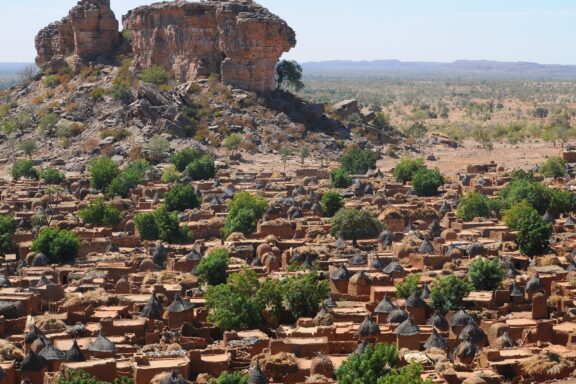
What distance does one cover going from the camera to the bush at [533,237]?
1591 inches

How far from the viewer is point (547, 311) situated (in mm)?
30984

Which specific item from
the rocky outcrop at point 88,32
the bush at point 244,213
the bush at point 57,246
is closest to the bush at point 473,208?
the bush at point 244,213

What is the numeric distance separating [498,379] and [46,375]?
9.58 metres

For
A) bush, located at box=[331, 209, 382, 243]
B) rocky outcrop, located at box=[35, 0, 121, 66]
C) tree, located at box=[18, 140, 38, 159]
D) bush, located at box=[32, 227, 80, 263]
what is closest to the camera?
bush, located at box=[32, 227, 80, 263]

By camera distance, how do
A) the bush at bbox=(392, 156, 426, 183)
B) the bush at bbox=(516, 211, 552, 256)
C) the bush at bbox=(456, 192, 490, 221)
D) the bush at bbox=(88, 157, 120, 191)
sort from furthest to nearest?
the bush at bbox=(392, 156, 426, 183)
the bush at bbox=(88, 157, 120, 191)
the bush at bbox=(456, 192, 490, 221)
the bush at bbox=(516, 211, 552, 256)

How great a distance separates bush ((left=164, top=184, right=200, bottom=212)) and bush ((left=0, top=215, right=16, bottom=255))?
860cm

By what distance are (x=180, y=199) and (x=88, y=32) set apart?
3972cm

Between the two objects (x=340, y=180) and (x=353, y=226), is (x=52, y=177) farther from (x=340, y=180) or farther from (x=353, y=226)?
(x=353, y=226)

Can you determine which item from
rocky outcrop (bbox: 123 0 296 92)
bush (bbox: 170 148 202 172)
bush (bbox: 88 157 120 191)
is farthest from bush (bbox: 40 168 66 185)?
rocky outcrop (bbox: 123 0 296 92)

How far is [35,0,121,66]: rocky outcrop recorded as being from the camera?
89.3m

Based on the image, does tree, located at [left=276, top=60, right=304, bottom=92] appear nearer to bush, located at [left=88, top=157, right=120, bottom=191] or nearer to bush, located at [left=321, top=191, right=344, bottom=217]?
bush, located at [left=88, top=157, right=120, bottom=191]

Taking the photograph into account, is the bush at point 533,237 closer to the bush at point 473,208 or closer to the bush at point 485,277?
the bush at point 485,277

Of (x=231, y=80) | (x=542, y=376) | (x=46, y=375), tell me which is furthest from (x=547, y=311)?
(x=231, y=80)

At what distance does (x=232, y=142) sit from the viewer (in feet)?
242
